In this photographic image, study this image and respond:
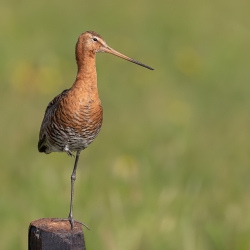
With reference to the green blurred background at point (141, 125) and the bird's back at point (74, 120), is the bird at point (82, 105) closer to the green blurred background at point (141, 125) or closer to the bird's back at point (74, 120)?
the bird's back at point (74, 120)

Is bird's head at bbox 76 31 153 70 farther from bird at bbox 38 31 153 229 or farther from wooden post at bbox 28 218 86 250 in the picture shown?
wooden post at bbox 28 218 86 250

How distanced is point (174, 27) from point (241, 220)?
728 cm

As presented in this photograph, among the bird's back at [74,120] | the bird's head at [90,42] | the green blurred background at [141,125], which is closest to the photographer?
the bird's head at [90,42]

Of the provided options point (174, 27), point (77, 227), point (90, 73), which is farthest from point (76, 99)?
point (174, 27)

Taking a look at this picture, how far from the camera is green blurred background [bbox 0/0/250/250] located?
211 inches

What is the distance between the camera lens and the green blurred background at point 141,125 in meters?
5.37

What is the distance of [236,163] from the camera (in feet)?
23.2

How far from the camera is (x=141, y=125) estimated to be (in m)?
7.92

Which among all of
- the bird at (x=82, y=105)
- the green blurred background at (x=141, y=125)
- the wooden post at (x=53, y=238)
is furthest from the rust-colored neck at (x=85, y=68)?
the green blurred background at (x=141, y=125)

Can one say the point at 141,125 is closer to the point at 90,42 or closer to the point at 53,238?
the point at 90,42

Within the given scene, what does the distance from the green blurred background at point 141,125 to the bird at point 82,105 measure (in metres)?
1.11

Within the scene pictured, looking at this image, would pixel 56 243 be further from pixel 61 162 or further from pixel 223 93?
pixel 223 93

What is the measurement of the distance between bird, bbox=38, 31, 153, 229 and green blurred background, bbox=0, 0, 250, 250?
3.65 feet

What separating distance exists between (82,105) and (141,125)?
4.18 metres
